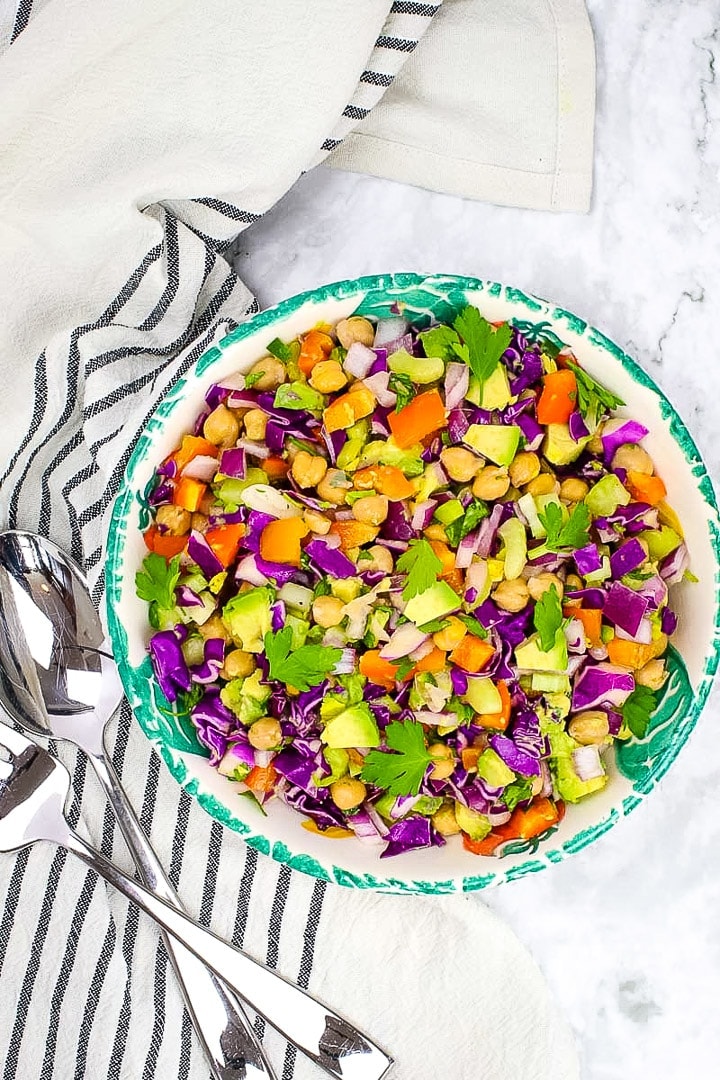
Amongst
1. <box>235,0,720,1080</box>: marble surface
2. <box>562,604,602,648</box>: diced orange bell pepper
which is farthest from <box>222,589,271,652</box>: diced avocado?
<box>235,0,720,1080</box>: marble surface

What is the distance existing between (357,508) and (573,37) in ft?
3.85

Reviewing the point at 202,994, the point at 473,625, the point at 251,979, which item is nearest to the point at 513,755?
the point at 473,625

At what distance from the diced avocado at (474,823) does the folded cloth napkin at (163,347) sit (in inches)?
15.3

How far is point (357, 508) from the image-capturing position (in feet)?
6.25

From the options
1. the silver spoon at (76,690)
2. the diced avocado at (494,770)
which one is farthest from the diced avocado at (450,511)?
the silver spoon at (76,690)

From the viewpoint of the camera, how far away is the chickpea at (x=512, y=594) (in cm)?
191

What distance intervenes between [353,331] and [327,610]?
529mm

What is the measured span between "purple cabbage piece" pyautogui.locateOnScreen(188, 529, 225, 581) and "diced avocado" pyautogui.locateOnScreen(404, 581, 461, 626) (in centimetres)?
37

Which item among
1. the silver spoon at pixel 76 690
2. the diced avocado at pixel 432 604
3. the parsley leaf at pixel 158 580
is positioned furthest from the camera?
the silver spoon at pixel 76 690

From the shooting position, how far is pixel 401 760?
1.91 meters

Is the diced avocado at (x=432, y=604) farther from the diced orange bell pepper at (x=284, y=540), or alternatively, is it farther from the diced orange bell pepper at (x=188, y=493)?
the diced orange bell pepper at (x=188, y=493)

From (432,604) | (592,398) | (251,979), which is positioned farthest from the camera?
(251,979)

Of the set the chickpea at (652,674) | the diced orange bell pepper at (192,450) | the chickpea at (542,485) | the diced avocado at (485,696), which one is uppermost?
the diced orange bell pepper at (192,450)

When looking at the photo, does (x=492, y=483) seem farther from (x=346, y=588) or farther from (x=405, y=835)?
(x=405, y=835)
